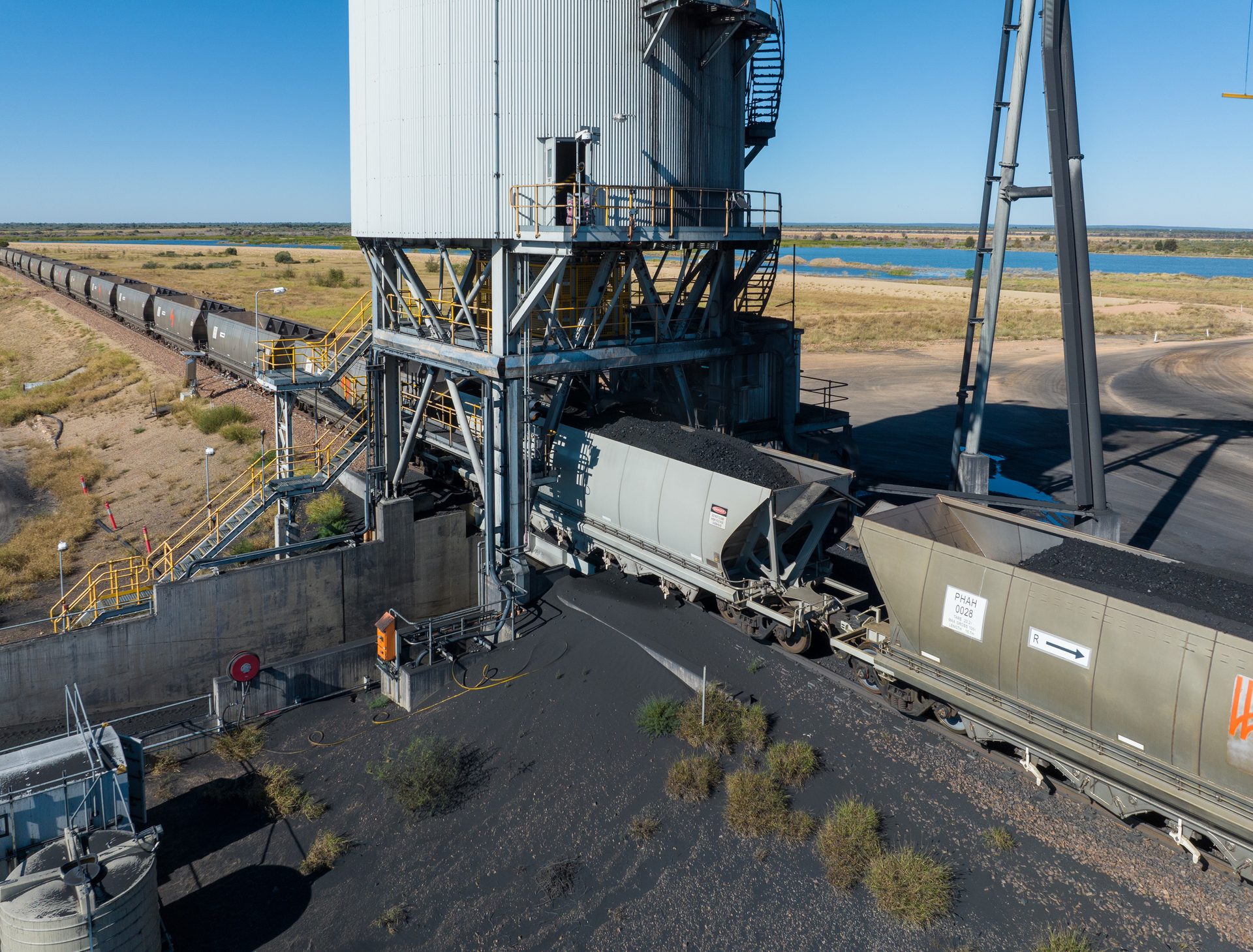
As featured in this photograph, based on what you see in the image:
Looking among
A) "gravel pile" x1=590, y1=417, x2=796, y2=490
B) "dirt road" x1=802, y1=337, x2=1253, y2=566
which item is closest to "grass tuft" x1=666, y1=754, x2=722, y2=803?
"gravel pile" x1=590, y1=417, x2=796, y2=490

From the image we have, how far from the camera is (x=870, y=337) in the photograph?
6100 centimetres

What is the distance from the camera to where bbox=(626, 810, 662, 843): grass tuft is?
11.7 m

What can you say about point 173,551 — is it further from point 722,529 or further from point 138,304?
point 138,304

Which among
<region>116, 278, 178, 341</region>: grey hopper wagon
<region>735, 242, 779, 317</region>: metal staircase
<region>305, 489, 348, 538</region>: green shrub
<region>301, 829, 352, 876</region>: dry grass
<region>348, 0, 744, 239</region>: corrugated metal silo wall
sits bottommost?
<region>301, 829, 352, 876</region>: dry grass

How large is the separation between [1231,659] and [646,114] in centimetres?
1459

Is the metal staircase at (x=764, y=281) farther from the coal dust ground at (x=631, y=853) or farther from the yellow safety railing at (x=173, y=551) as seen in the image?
the coal dust ground at (x=631, y=853)

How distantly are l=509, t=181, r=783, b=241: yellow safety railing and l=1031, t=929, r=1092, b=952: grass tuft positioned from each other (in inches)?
506

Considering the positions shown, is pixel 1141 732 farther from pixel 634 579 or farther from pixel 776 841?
pixel 634 579

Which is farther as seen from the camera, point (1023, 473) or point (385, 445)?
point (1023, 473)

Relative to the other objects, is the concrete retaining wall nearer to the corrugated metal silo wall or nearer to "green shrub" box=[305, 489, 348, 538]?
"green shrub" box=[305, 489, 348, 538]

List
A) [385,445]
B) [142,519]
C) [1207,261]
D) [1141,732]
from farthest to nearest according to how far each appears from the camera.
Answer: [1207,261]
[142,519]
[385,445]
[1141,732]

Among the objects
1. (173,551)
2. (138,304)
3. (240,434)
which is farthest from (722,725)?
(138,304)

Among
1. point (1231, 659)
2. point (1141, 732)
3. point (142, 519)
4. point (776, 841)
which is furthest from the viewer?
point (142, 519)

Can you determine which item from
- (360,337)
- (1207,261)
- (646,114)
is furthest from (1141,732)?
(1207,261)
